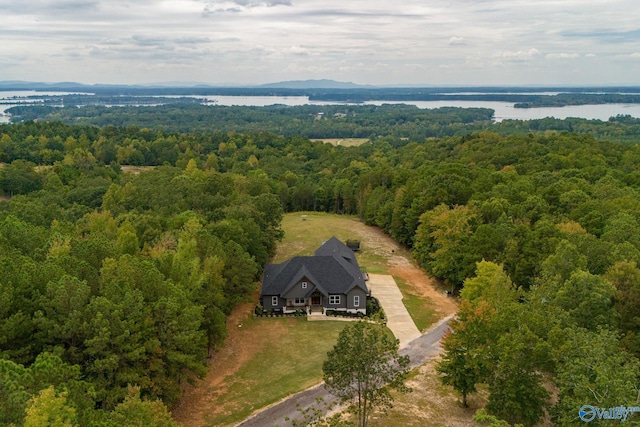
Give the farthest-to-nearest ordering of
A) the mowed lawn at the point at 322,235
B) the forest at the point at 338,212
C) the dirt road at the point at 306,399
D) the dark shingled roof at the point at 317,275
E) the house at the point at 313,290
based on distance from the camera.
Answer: the mowed lawn at the point at 322,235 < the dark shingled roof at the point at 317,275 < the house at the point at 313,290 < the dirt road at the point at 306,399 < the forest at the point at 338,212

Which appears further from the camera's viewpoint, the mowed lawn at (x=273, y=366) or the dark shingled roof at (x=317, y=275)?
the dark shingled roof at (x=317, y=275)

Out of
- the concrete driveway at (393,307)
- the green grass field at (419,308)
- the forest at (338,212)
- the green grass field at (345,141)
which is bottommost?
the green grass field at (419,308)

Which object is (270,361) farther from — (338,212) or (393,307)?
(338,212)

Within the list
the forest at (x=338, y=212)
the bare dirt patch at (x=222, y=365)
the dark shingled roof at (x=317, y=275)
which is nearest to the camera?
the forest at (x=338, y=212)

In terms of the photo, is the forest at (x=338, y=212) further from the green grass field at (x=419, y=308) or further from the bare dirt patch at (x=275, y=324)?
the green grass field at (x=419, y=308)

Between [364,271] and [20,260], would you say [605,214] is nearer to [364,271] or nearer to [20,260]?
[364,271]

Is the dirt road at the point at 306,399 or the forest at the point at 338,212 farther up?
the forest at the point at 338,212

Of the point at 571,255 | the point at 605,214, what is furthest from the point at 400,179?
the point at 571,255

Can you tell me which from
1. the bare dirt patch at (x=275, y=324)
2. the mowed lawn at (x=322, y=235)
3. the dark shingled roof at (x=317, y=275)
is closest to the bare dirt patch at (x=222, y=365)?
the bare dirt patch at (x=275, y=324)

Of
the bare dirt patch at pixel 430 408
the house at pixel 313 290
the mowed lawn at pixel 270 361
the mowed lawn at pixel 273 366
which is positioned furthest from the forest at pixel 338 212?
the mowed lawn at pixel 273 366
